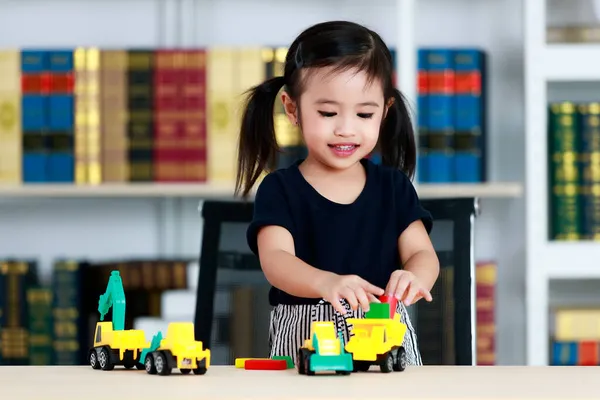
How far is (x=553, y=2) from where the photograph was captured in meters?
2.75

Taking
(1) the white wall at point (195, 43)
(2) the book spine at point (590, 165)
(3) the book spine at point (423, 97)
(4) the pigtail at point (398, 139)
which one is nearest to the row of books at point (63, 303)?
(1) the white wall at point (195, 43)

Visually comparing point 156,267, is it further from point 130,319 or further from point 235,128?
point 235,128

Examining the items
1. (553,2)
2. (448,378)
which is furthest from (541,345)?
(448,378)

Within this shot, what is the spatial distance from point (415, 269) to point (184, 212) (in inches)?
77.6

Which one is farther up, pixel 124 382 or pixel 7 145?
pixel 7 145

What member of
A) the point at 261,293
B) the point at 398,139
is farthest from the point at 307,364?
the point at 261,293

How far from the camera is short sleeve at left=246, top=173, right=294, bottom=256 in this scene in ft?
4.14

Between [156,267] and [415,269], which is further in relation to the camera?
[156,267]

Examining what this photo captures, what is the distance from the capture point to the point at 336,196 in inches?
51.9

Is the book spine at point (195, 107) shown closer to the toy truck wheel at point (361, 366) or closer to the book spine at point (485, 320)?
the book spine at point (485, 320)

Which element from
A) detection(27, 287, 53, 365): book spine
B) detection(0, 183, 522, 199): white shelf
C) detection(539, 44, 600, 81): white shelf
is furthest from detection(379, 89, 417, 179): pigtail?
detection(27, 287, 53, 365): book spine

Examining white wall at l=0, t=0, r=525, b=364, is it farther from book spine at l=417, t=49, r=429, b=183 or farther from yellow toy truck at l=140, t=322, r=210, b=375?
yellow toy truck at l=140, t=322, r=210, b=375

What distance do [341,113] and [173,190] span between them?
5.23 ft

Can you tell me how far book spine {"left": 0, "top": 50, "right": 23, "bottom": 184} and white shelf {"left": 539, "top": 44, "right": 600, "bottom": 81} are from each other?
4.52 ft
